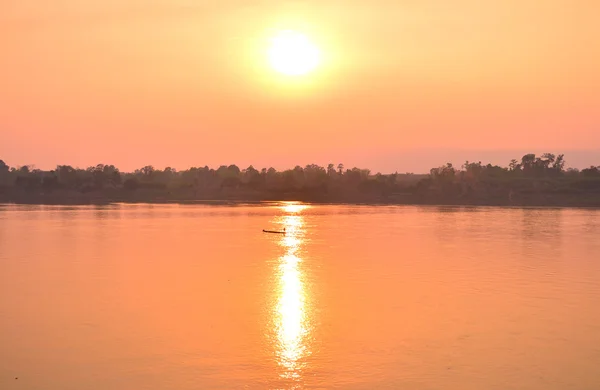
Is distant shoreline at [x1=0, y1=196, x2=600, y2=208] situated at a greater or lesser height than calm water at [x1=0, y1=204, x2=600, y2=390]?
greater

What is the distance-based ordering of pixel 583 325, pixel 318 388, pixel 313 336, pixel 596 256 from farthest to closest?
pixel 596 256 < pixel 583 325 < pixel 313 336 < pixel 318 388

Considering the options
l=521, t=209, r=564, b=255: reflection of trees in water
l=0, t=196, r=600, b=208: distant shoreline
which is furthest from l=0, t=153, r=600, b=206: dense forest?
l=521, t=209, r=564, b=255: reflection of trees in water

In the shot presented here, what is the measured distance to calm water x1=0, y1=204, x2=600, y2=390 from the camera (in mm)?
17766

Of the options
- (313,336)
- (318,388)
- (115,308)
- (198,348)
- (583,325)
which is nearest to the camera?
(318,388)

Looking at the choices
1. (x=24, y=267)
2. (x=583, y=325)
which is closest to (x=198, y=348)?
(x=583, y=325)

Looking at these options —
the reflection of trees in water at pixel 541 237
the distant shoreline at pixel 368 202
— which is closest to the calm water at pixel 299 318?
the reflection of trees in water at pixel 541 237

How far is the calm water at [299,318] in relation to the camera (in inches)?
699

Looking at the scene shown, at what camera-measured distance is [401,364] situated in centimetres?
1877

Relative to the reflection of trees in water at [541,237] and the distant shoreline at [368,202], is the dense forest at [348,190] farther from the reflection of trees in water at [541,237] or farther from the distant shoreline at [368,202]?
the reflection of trees in water at [541,237]

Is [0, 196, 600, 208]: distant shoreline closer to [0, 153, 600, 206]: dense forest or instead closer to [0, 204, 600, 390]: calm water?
[0, 153, 600, 206]: dense forest

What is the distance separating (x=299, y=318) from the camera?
24.8 m

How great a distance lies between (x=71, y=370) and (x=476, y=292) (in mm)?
18871

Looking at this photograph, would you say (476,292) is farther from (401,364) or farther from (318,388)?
(318,388)

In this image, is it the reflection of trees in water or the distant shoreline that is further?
the distant shoreline
